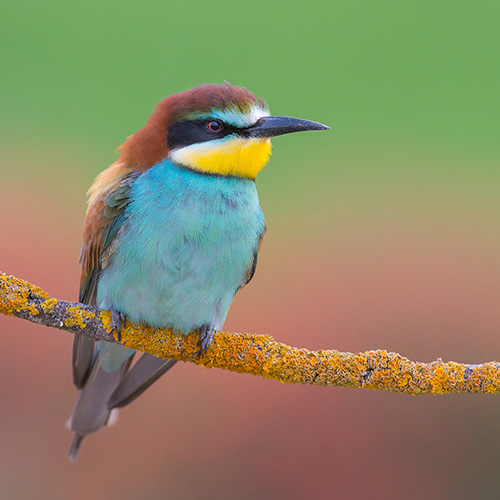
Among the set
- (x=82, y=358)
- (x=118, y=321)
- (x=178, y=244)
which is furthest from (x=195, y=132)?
(x=82, y=358)

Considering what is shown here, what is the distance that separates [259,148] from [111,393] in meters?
0.62

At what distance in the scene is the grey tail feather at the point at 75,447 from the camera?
1.39m

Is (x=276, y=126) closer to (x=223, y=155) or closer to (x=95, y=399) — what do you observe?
(x=223, y=155)

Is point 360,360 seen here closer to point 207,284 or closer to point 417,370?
point 417,370

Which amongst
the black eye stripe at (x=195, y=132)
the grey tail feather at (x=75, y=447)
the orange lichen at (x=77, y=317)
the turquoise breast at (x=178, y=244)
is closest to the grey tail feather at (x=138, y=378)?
the grey tail feather at (x=75, y=447)

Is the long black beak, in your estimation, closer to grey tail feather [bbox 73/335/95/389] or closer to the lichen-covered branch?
the lichen-covered branch

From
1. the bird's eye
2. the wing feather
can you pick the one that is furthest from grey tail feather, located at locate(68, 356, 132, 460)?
the bird's eye

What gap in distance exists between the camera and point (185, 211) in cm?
106

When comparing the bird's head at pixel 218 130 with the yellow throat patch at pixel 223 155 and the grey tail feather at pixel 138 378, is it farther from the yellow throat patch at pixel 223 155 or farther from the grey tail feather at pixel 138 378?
the grey tail feather at pixel 138 378

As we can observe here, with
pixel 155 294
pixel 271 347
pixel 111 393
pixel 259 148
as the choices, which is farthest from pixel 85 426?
pixel 259 148

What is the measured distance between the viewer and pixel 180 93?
110 cm

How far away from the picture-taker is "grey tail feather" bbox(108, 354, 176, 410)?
1.30 metres

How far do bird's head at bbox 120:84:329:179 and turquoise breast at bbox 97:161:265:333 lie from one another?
0.07ft

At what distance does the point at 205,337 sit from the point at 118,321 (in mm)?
140
